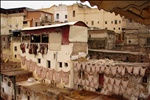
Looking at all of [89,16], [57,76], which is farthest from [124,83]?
[89,16]

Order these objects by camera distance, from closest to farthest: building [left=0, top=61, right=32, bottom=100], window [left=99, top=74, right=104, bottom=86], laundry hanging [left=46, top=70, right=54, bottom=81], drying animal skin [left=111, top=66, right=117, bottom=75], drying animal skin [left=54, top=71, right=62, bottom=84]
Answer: drying animal skin [left=111, top=66, right=117, bottom=75] < window [left=99, top=74, right=104, bottom=86] < drying animal skin [left=54, top=71, right=62, bottom=84] < laundry hanging [left=46, top=70, right=54, bottom=81] < building [left=0, top=61, right=32, bottom=100]

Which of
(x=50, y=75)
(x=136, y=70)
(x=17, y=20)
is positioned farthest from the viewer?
(x=17, y=20)

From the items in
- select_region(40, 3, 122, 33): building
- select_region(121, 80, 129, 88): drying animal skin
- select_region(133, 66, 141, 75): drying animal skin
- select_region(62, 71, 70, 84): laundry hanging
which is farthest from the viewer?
select_region(40, 3, 122, 33): building

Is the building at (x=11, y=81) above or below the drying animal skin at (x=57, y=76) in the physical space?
below

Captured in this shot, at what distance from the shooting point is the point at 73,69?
52.1 ft

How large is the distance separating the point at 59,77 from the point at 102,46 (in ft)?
29.8

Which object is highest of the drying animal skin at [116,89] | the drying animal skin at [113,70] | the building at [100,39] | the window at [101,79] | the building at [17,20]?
the building at [17,20]

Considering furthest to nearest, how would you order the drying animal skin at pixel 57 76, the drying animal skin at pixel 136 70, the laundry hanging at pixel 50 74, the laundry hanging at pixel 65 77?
the laundry hanging at pixel 50 74 → the drying animal skin at pixel 57 76 → the laundry hanging at pixel 65 77 → the drying animal skin at pixel 136 70

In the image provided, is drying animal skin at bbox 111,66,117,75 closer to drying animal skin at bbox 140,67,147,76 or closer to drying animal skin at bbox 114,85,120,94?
drying animal skin at bbox 114,85,120,94

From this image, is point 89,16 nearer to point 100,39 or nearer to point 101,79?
point 100,39

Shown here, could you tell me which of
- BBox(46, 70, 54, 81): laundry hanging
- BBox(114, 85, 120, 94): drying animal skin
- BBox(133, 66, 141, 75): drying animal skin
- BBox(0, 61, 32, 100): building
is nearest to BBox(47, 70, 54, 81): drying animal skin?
BBox(46, 70, 54, 81): laundry hanging

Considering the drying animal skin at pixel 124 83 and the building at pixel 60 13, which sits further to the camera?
the building at pixel 60 13

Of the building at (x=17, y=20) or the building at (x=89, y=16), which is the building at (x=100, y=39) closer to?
the building at (x=89, y=16)

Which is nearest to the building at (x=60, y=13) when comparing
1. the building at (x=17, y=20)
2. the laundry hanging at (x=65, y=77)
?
the building at (x=17, y=20)
